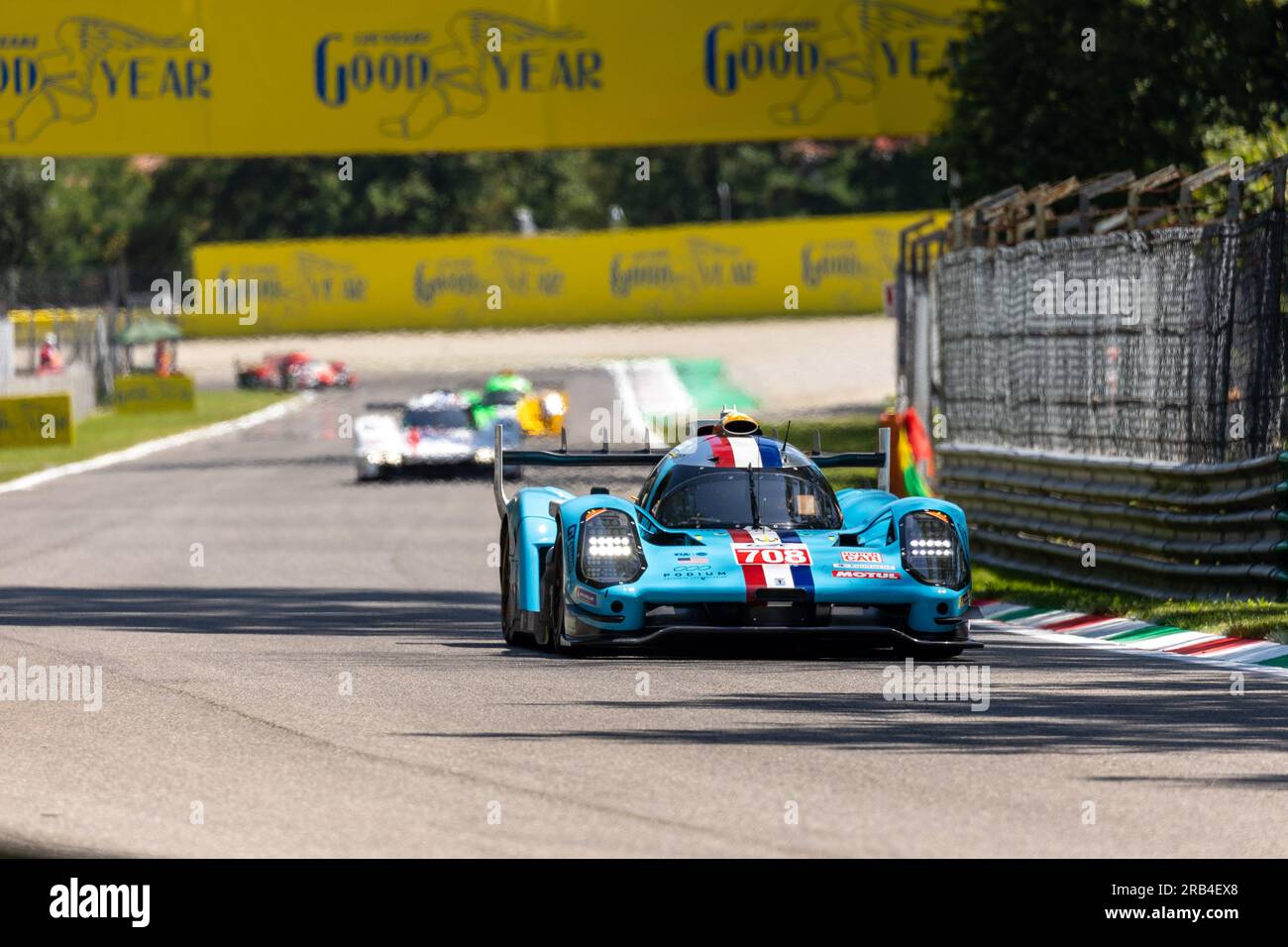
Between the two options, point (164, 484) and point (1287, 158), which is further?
point (164, 484)

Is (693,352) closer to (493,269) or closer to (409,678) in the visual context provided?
(493,269)

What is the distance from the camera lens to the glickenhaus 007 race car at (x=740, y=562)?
11148 mm

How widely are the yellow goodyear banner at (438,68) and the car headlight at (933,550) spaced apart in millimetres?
23884

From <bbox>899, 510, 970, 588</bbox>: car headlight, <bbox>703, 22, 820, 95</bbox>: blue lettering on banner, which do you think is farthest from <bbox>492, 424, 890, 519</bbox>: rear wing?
<bbox>703, 22, 820, 95</bbox>: blue lettering on banner

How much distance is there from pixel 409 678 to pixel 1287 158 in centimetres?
586

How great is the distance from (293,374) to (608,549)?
168 ft

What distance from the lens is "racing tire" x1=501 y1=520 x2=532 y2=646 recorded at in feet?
40.5

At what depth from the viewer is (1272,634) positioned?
12.5m

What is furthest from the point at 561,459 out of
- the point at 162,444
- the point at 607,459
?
the point at 162,444

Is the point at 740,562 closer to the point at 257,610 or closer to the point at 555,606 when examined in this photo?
the point at 555,606

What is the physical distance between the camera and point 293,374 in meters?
A: 61.8
